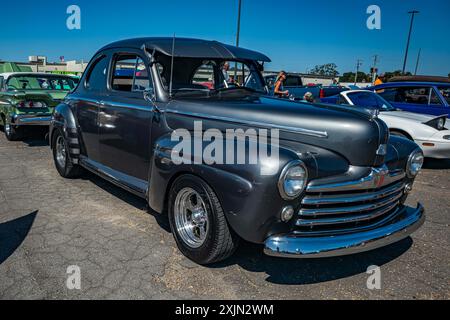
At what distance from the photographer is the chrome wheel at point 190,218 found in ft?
9.65

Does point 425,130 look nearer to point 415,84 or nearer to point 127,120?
point 415,84

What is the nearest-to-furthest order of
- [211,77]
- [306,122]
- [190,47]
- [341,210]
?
[341,210] < [306,122] < [190,47] < [211,77]

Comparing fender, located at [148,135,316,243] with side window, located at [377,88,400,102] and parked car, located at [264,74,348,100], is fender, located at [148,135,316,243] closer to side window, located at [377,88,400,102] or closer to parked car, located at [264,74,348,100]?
side window, located at [377,88,400,102]

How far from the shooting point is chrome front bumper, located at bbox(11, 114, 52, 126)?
7480mm

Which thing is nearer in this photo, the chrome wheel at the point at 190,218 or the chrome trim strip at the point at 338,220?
the chrome trim strip at the point at 338,220

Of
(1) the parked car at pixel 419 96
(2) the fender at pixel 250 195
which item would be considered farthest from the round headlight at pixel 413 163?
(1) the parked car at pixel 419 96

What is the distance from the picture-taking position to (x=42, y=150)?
7453mm

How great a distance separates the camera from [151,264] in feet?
9.77

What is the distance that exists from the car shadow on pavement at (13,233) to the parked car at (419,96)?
8.21 meters

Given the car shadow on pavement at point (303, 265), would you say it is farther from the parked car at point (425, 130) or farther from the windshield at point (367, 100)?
the windshield at point (367, 100)

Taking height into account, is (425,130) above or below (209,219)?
above

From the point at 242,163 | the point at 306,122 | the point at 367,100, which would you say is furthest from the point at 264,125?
the point at 367,100

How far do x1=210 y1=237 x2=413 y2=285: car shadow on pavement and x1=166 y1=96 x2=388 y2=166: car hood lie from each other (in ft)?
2.89

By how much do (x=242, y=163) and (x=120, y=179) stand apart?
1879mm
